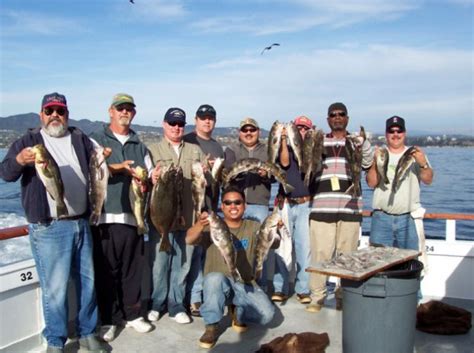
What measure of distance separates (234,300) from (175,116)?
2281 mm

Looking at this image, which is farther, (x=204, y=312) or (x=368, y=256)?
(x=204, y=312)

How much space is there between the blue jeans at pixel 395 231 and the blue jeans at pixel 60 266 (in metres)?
3.65

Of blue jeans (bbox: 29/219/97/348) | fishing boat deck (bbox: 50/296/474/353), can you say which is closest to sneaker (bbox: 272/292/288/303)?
fishing boat deck (bbox: 50/296/474/353)

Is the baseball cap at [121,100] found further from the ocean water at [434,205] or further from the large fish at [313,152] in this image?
the ocean water at [434,205]

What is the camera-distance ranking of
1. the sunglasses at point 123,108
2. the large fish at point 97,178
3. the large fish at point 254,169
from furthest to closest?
the large fish at point 254,169 → the sunglasses at point 123,108 → the large fish at point 97,178

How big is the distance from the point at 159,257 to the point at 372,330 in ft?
8.78

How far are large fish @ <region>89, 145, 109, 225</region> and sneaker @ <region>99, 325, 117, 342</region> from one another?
1501mm

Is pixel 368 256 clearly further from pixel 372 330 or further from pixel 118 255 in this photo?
pixel 118 255

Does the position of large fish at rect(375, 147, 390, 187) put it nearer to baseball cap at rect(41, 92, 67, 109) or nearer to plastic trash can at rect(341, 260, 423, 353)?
plastic trash can at rect(341, 260, 423, 353)

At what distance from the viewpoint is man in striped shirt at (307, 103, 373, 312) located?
6.37 m

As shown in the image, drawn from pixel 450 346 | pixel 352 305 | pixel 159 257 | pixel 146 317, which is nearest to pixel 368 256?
pixel 352 305

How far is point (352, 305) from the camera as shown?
4.62 metres

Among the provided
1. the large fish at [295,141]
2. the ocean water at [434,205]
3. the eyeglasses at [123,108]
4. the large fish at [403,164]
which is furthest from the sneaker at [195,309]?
the ocean water at [434,205]

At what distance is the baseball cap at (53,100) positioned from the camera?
15.7ft
